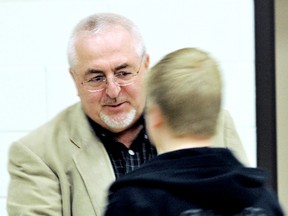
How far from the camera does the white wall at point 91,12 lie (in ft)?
7.52


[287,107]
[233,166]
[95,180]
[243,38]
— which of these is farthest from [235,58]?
[233,166]

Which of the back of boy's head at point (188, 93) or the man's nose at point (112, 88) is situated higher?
the back of boy's head at point (188, 93)

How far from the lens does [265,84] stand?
7.63ft

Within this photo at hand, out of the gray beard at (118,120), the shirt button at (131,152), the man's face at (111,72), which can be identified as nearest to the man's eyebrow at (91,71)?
the man's face at (111,72)

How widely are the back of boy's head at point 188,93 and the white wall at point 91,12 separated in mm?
1017

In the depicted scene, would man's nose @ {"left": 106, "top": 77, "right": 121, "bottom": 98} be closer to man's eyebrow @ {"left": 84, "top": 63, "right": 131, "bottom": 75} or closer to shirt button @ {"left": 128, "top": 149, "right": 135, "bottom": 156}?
man's eyebrow @ {"left": 84, "top": 63, "right": 131, "bottom": 75}

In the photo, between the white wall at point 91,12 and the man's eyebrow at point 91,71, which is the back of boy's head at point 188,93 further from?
the white wall at point 91,12

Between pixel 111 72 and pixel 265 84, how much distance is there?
0.70 metres

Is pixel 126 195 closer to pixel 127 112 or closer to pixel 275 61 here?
pixel 127 112

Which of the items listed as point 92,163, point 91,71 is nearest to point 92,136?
point 92,163

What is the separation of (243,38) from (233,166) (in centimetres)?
113

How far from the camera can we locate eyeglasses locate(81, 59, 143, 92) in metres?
1.90

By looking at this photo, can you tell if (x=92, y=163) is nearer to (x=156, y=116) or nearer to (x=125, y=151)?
(x=125, y=151)

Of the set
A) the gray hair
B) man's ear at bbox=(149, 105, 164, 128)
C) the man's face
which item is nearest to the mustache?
the man's face
